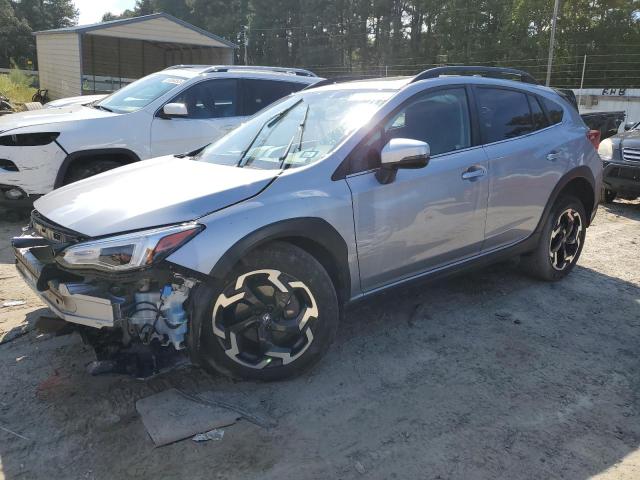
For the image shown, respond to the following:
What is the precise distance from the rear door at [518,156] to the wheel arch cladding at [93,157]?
4.15m

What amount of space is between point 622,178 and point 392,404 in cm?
683

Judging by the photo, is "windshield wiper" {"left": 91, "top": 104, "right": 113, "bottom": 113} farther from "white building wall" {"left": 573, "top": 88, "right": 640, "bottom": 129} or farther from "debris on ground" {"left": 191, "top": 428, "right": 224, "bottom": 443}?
"white building wall" {"left": 573, "top": 88, "right": 640, "bottom": 129}

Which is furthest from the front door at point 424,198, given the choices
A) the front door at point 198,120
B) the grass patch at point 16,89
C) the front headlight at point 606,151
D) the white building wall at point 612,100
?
the grass patch at point 16,89

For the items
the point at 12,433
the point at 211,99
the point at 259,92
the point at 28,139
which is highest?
the point at 259,92

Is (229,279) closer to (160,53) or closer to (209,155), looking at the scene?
(209,155)

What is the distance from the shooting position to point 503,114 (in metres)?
4.31

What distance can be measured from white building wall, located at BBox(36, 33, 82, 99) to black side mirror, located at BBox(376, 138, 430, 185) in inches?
818

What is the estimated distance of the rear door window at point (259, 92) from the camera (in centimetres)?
725

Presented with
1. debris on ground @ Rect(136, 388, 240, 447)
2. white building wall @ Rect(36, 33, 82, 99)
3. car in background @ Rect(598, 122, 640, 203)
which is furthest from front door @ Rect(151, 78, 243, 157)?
white building wall @ Rect(36, 33, 82, 99)

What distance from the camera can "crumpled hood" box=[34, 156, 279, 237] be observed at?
278 cm

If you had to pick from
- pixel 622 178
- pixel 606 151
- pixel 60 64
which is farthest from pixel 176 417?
pixel 60 64

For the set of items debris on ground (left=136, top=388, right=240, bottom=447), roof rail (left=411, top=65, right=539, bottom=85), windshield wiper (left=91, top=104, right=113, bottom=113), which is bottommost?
debris on ground (left=136, top=388, right=240, bottom=447)

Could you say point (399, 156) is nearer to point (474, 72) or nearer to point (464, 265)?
point (464, 265)

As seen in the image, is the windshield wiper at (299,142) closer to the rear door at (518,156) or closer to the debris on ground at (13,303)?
the rear door at (518,156)
